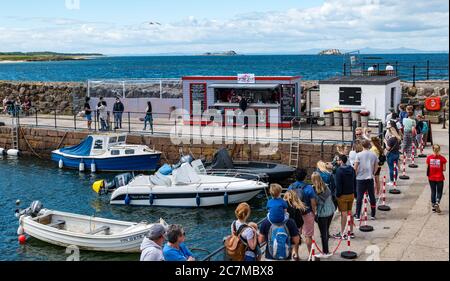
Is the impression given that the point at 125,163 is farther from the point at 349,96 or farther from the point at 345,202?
the point at 345,202

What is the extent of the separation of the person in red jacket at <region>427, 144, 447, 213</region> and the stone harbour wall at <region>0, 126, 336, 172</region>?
10626 millimetres

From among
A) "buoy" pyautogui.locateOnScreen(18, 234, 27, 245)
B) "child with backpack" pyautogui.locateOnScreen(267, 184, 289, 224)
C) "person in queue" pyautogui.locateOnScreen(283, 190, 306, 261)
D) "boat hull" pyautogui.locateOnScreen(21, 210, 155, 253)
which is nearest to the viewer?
"child with backpack" pyautogui.locateOnScreen(267, 184, 289, 224)

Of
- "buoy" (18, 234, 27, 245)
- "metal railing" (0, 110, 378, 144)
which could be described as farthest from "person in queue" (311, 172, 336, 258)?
"metal railing" (0, 110, 378, 144)

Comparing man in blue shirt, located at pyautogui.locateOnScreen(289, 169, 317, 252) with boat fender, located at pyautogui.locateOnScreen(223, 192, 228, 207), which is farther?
boat fender, located at pyautogui.locateOnScreen(223, 192, 228, 207)

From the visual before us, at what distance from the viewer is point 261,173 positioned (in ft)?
74.8

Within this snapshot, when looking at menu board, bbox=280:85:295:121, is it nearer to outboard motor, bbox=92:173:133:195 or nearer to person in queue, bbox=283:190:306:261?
outboard motor, bbox=92:173:133:195

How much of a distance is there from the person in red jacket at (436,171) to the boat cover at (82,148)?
18.9 m

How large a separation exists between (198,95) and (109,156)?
5476 mm

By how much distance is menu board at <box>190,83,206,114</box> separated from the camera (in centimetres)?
2967

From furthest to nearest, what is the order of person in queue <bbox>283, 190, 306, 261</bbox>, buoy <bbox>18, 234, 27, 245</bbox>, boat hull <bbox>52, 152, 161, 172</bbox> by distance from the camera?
boat hull <bbox>52, 152, 161, 172</bbox>
buoy <bbox>18, 234, 27, 245</bbox>
person in queue <bbox>283, 190, 306, 261</bbox>

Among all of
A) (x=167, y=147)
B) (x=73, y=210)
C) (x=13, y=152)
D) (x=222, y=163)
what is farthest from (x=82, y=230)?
(x=13, y=152)

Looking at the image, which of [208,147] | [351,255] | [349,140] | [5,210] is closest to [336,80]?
[349,140]

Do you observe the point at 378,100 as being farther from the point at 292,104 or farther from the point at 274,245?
the point at 274,245
